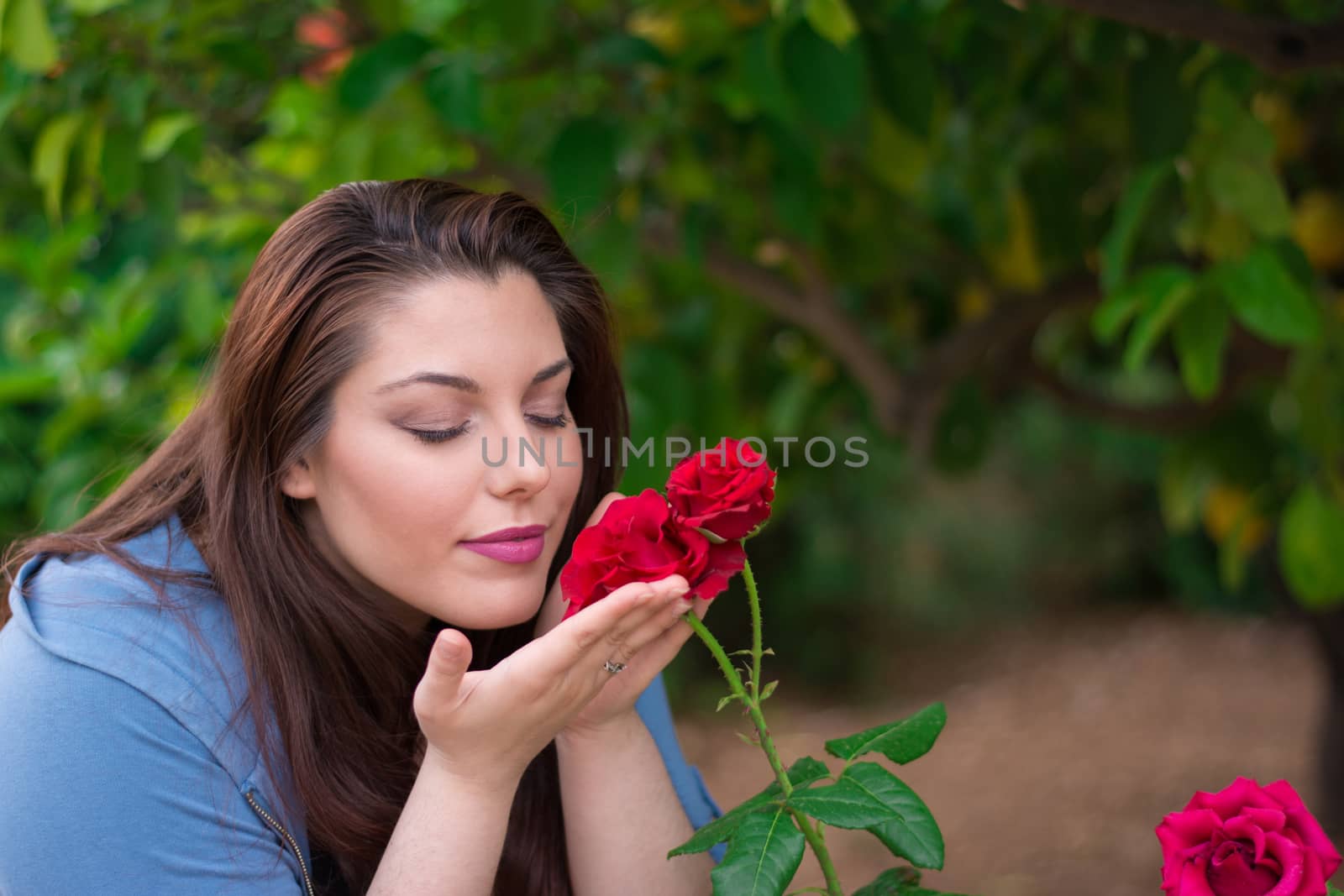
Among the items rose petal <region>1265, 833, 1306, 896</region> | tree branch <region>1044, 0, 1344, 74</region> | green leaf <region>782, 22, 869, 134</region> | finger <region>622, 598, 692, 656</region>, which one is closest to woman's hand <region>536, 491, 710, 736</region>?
finger <region>622, 598, 692, 656</region>

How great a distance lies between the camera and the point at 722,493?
3.24ft

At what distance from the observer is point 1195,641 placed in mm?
5078

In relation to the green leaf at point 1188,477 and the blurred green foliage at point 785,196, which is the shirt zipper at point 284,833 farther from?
the green leaf at point 1188,477

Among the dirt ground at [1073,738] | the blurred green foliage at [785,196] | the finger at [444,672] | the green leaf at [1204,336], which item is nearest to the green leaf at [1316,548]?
the blurred green foliage at [785,196]

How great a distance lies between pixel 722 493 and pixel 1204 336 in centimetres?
91

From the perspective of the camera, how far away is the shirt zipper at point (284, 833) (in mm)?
1224

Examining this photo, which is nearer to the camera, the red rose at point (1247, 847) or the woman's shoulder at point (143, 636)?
the red rose at point (1247, 847)

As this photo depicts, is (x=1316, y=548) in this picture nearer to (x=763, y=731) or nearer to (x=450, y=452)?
(x=763, y=731)

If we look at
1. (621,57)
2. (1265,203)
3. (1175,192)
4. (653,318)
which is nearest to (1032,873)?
(653,318)

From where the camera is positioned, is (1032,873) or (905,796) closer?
(905,796)

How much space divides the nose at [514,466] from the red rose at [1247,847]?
0.63 meters

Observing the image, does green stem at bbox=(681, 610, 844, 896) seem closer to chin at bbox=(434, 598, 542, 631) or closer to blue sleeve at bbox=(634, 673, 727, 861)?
chin at bbox=(434, 598, 542, 631)

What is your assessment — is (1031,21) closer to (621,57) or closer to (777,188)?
(777,188)

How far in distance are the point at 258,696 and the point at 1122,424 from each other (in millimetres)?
2085
